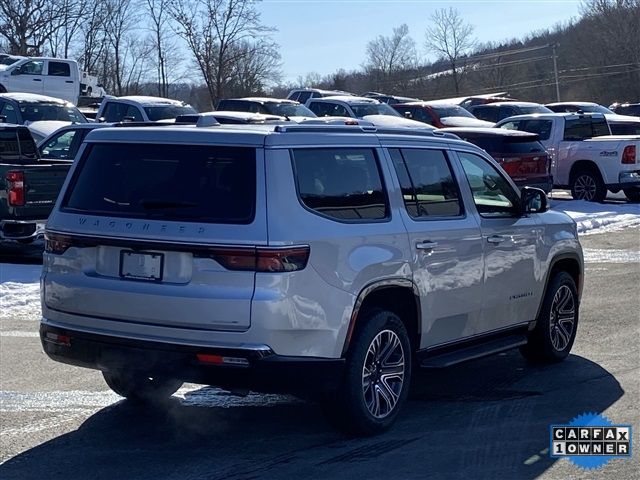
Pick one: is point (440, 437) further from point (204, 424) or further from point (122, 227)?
point (122, 227)

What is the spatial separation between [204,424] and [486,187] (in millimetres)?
2765

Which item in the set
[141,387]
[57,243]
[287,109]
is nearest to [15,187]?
[141,387]

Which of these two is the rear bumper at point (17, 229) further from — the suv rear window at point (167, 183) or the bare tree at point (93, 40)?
the bare tree at point (93, 40)

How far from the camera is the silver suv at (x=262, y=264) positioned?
231 inches

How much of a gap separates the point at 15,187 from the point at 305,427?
7.18 m

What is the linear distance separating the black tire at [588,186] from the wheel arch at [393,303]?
15877 millimetres

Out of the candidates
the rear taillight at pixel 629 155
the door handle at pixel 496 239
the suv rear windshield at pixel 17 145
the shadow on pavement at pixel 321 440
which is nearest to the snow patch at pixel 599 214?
the rear taillight at pixel 629 155

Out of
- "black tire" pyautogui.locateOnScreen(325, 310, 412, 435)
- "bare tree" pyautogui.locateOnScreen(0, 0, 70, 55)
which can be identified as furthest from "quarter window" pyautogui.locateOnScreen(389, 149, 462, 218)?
"bare tree" pyautogui.locateOnScreen(0, 0, 70, 55)

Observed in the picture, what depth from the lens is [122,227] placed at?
6180 mm

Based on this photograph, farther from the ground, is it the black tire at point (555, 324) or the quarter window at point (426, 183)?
the quarter window at point (426, 183)

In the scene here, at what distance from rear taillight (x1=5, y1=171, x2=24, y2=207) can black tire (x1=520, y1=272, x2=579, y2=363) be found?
6.81 m

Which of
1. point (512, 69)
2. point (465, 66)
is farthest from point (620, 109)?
point (512, 69)

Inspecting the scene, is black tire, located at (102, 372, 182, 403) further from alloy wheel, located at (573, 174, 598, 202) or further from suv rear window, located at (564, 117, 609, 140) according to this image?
suv rear window, located at (564, 117, 609, 140)

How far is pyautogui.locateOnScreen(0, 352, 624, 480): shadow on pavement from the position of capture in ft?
19.5
